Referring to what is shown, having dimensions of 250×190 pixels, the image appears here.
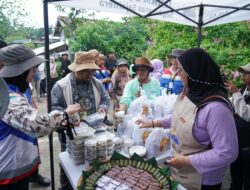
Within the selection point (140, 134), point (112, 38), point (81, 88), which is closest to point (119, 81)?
point (81, 88)

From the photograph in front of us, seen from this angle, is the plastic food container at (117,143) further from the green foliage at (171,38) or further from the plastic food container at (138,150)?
the green foliage at (171,38)

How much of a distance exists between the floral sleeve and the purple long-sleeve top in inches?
37.5

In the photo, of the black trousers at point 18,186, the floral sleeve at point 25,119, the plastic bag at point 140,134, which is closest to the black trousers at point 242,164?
the plastic bag at point 140,134

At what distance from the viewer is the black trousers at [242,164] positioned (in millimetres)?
2457

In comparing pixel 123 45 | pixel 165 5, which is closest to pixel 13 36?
pixel 123 45

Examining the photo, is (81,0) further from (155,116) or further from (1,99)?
(1,99)

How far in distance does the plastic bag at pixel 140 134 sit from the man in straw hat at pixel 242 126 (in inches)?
33.3

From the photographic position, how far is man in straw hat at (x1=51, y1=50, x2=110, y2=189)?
231cm

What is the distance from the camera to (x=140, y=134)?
2150mm

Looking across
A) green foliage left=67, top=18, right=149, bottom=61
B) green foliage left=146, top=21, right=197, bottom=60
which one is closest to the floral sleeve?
green foliage left=146, top=21, right=197, bottom=60

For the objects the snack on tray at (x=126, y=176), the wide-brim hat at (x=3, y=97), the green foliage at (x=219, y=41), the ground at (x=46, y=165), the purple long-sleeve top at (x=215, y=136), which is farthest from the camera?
the green foliage at (x=219, y=41)

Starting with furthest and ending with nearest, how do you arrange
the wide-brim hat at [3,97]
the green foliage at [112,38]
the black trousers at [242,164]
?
1. the green foliage at [112,38]
2. the black trousers at [242,164]
3. the wide-brim hat at [3,97]

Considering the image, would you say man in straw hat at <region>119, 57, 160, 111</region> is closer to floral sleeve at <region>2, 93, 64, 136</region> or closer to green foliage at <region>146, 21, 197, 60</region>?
floral sleeve at <region>2, 93, 64, 136</region>

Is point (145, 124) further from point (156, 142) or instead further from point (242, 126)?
point (242, 126)
